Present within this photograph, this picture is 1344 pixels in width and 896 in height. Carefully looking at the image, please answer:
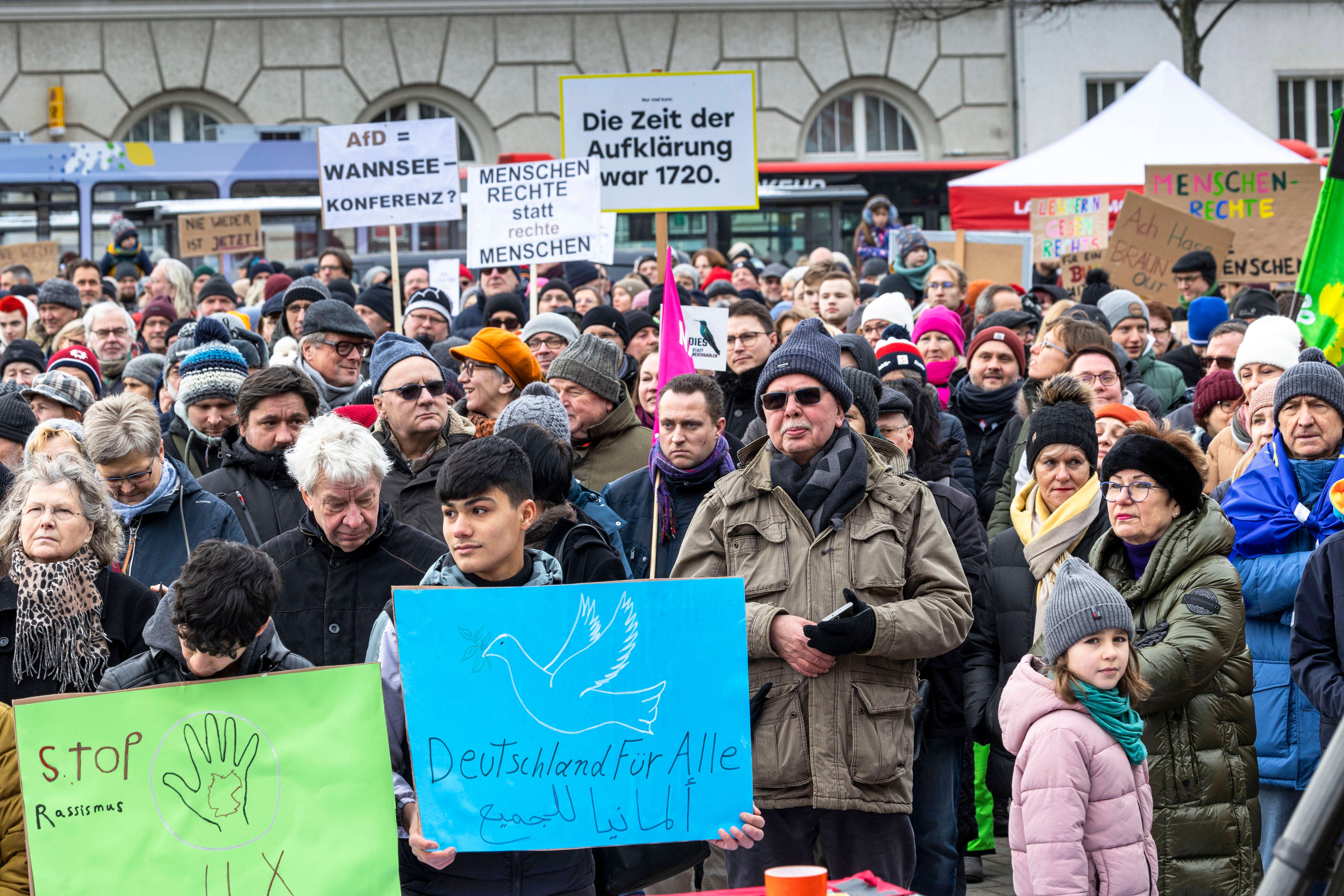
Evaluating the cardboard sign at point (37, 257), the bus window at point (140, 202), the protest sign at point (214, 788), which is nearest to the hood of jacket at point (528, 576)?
the protest sign at point (214, 788)

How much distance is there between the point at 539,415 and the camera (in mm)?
4742

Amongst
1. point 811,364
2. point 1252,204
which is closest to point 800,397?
point 811,364

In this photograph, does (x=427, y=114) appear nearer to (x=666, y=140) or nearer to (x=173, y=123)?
(x=173, y=123)

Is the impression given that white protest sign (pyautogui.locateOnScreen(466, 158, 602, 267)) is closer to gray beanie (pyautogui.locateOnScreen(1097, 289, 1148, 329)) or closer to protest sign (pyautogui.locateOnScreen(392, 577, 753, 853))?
gray beanie (pyautogui.locateOnScreen(1097, 289, 1148, 329))

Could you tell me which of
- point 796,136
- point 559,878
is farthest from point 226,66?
point 559,878

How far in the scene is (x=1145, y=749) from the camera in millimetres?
3799

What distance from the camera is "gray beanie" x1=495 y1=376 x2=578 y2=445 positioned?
4.71 meters

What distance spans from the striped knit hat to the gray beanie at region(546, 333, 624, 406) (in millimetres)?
1248

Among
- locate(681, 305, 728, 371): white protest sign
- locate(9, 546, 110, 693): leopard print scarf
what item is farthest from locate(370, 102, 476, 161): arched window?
locate(9, 546, 110, 693): leopard print scarf

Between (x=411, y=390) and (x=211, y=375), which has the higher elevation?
(x=211, y=375)

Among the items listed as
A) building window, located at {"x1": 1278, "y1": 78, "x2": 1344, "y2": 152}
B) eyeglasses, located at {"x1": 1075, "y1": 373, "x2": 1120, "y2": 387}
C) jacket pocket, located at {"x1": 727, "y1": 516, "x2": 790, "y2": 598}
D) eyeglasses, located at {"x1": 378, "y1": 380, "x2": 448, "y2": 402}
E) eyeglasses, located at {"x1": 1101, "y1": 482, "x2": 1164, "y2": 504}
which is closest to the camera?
jacket pocket, located at {"x1": 727, "y1": 516, "x2": 790, "y2": 598}

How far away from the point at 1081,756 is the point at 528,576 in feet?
4.89

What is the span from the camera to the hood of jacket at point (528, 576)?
3334 mm

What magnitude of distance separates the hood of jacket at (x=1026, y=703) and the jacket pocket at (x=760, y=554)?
677 mm
